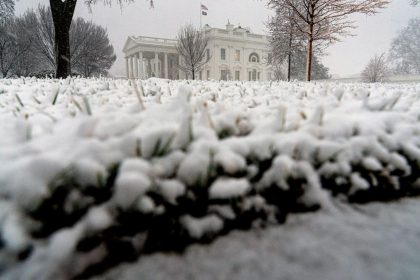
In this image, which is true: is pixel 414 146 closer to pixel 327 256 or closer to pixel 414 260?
pixel 414 260

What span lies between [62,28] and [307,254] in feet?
40.3

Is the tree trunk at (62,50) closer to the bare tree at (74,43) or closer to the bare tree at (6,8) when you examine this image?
the bare tree at (6,8)

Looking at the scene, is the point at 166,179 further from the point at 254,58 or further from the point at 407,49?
the point at 407,49

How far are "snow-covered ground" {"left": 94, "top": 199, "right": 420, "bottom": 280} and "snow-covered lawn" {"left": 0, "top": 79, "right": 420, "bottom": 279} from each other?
6cm

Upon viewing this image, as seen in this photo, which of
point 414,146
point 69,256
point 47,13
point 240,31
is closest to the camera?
point 69,256

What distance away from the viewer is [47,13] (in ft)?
92.0

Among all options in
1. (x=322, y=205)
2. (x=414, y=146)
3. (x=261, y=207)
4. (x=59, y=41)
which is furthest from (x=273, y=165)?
(x=59, y=41)

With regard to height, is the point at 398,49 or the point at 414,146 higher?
the point at 398,49

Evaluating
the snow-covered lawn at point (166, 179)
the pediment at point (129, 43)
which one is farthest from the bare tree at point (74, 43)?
the snow-covered lawn at point (166, 179)

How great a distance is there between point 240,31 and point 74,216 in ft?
177

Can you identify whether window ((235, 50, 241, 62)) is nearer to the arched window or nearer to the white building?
the white building

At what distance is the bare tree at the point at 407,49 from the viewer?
44.9 meters

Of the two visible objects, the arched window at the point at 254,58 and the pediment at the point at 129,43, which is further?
the arched window at the point at 254,58

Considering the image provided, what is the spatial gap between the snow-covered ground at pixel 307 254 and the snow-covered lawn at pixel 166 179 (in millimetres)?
59
